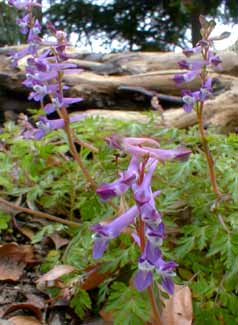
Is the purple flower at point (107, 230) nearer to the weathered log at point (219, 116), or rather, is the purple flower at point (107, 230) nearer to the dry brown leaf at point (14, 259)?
the dry brown leaf at point (14, 259)

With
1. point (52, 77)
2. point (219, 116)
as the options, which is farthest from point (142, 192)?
point (219, 116)

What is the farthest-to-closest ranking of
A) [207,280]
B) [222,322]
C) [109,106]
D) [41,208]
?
[109,106] < [41,208] < [207,280] < [222,322]

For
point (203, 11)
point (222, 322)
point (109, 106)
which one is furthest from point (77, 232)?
point (203, 11)

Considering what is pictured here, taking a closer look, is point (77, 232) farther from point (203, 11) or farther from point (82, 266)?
point (203, 11)

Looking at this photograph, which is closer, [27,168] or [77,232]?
[77,232]

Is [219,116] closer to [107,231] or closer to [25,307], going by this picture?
[25,307]

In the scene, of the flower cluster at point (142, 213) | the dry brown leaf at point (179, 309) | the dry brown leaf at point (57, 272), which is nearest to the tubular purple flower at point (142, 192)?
the flower cluster at point (142, 213)

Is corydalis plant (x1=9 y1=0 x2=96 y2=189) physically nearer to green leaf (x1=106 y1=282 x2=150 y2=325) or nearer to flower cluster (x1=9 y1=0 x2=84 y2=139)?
flower cluster (x1=9 y1=0 x2=84 y2=139)
